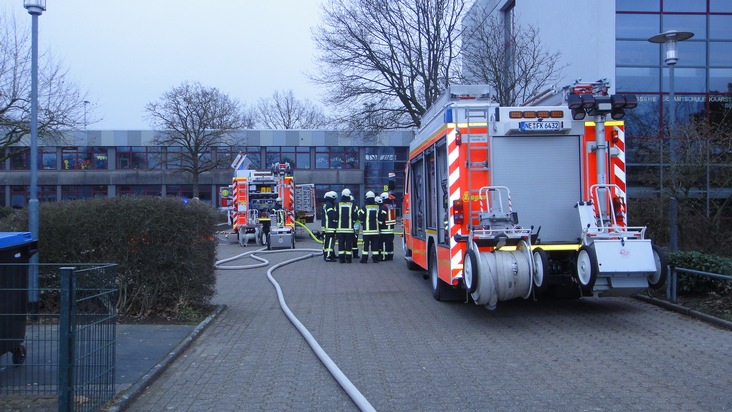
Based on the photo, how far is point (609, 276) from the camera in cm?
780

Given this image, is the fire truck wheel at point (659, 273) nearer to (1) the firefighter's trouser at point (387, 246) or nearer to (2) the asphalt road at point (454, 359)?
(2) the asphalt road at point (454, 359)

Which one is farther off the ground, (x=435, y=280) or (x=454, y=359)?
(x=435, y=280)

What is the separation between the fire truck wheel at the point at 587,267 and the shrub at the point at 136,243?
518 cm

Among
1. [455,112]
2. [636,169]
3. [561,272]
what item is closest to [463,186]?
[455,112]

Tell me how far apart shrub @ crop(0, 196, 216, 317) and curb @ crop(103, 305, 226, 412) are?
0.70 metres

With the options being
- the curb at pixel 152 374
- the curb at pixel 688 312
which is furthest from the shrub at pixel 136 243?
the curb at pixel 688 312

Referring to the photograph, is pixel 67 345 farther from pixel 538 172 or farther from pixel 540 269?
pixel 538 172

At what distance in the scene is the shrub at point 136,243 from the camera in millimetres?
8430

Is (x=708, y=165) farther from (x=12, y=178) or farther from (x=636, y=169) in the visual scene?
(x=12, y=178)

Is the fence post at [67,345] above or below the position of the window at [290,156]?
below

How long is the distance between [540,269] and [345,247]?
32.6 ft

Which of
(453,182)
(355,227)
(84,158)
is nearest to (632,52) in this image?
(355,227)

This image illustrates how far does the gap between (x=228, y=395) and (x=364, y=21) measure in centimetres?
2014

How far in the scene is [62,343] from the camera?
4.52 m
